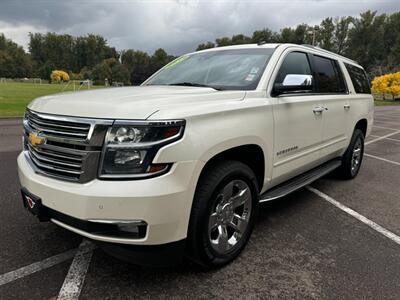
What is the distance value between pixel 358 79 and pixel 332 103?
1.73 m

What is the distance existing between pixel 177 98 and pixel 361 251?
2219mm

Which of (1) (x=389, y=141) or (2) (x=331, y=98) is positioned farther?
(1) (x=389, y=141)

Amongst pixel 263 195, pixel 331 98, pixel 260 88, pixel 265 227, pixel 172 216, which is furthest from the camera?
pixel 331 98

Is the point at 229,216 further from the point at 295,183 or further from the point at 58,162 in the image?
the point at 58,162

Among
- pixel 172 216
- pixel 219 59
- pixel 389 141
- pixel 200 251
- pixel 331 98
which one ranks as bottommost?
pixel 389 141

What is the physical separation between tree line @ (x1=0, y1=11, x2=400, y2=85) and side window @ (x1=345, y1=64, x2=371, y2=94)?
59.4 meters

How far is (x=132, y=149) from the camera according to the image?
2.24 metres

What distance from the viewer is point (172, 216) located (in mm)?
2336

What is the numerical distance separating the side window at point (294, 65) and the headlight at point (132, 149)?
1690mm

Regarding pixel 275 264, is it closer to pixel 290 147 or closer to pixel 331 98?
pixel 290 147

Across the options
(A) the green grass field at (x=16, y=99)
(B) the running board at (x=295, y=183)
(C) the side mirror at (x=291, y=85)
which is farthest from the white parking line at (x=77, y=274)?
(A) the green grass field at (x=16, y=99)

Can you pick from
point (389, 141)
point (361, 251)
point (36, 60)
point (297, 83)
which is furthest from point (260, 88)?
point (36, 60)

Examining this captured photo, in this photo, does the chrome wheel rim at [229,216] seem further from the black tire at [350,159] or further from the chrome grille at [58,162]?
the black tire at [350,159]

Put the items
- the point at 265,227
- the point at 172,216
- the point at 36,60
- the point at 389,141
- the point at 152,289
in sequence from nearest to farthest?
1. the point at 172,216
2. the point at 152,289
3. the point at 265,227
4. the point at 389,141
5. the point at 36,60
